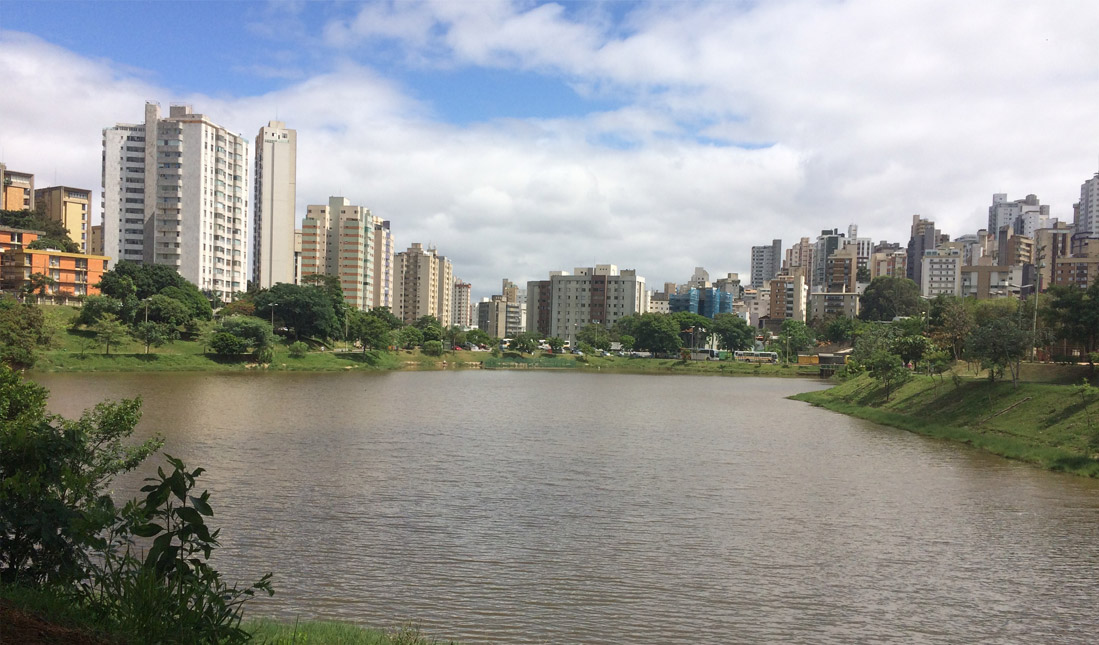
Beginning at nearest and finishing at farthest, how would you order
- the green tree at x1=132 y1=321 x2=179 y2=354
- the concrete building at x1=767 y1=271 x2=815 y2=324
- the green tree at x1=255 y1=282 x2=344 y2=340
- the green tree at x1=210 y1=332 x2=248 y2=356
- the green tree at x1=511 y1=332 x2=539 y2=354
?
1. the green tree at x1=132 y1=321 x2=179 y2=354
2. the green tree at x1=210 y1=332 x2=248 y2=356
3. the green tree at x1=255 y1=282 x2=344 y2=340
4. the green tree at x1=511 y1=332 x2=539 y2=354
5. the concrete building at x1=767 y1=271 x2=815 y2=324

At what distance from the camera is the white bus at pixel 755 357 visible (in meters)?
133

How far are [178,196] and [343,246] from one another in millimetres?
43469

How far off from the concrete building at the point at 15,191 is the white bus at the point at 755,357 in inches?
4835

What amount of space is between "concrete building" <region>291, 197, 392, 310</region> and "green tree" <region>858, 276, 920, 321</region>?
319 ft

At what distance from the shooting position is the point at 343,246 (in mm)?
149750

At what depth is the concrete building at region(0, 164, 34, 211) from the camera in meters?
133

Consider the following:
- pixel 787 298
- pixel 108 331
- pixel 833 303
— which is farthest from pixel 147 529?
pixel 787 298

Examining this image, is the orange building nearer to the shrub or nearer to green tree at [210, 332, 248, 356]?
green tree at [210, 332, 248, 356]

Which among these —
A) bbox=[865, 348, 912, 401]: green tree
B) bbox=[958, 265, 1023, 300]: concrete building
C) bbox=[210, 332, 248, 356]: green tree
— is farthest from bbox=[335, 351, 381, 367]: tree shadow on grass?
bbox=[958, 265, 1023, 300]: concrete building

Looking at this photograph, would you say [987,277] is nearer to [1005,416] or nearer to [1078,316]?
[1078,316]

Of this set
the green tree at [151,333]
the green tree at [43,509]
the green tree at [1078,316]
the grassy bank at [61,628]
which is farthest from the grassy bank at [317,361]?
the green tree at [1078,316]

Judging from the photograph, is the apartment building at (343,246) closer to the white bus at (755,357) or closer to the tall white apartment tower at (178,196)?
the tall white apartment tower at (178,196)

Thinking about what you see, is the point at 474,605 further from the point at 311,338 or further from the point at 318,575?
the point at 311,338

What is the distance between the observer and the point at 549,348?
134m
